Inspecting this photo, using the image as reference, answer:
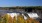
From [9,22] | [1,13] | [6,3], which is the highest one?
[6,3]

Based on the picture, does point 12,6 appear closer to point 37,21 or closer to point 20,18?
point 20,18

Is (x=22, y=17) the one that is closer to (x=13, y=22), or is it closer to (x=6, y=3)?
(x=13, y=22)

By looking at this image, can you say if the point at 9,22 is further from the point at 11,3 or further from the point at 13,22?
the point at 11,3

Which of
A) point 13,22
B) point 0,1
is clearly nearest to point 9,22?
point 13,22

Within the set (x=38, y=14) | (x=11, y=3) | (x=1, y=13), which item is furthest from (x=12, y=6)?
(x=38, y=14)

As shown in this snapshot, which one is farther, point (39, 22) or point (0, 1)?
point (0, 1)

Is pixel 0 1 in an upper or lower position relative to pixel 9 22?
upper

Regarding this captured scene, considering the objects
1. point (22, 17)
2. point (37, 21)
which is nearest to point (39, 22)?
point (37, 21)

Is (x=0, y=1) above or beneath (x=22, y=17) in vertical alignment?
above
